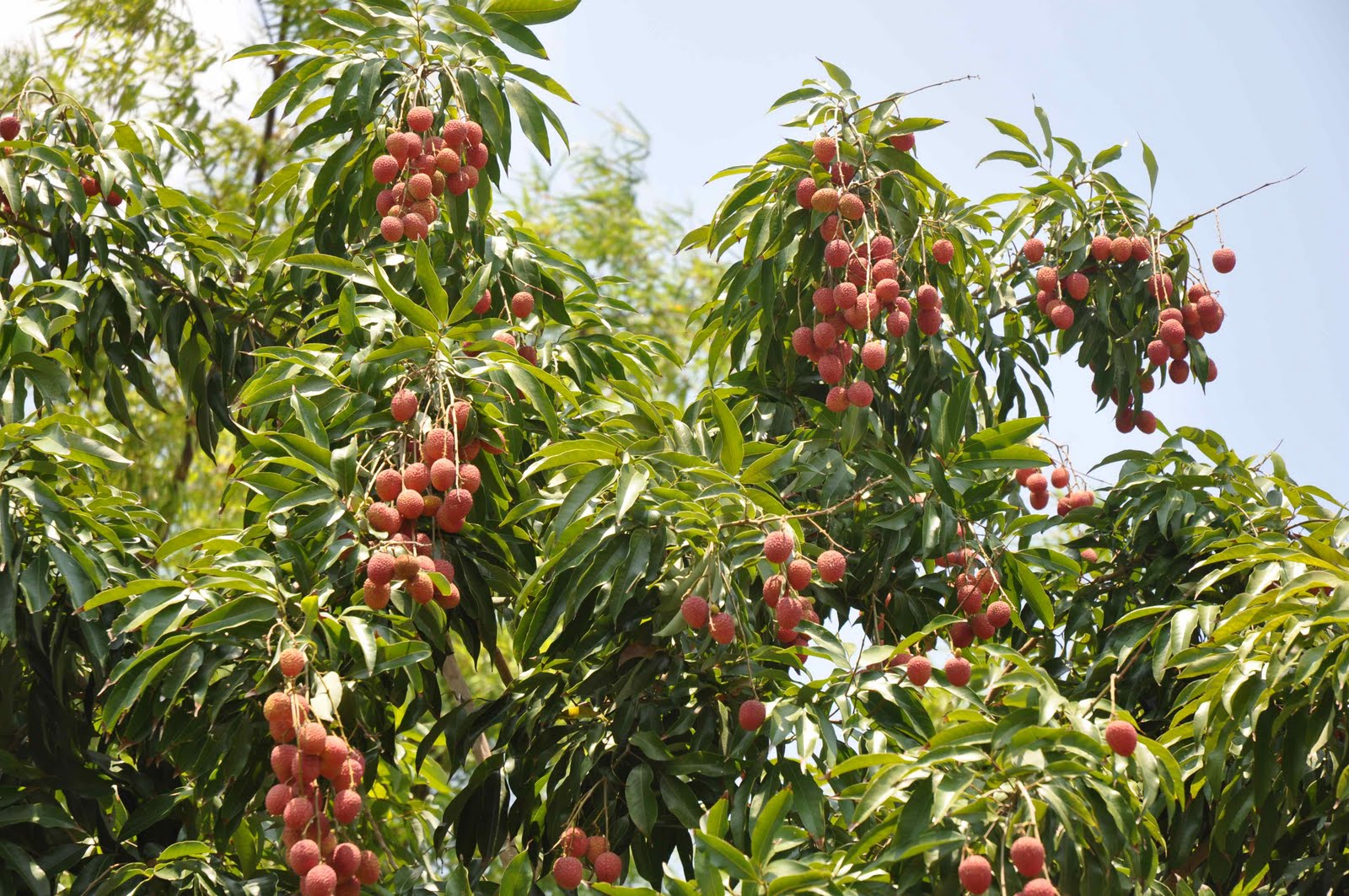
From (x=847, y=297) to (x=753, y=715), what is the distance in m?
0.73

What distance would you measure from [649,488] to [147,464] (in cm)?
376

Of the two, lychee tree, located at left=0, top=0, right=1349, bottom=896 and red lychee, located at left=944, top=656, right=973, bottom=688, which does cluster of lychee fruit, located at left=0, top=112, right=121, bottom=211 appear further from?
red lychee, located at left=944, top=656, right=973, bottom=688

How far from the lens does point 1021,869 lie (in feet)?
5.00

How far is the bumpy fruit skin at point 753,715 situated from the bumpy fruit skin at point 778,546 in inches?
7.9

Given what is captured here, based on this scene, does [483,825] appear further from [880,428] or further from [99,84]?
[99,84]

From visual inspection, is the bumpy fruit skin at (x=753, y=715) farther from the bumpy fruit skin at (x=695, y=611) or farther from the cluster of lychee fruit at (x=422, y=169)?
the cluster of lychee fruit at (x=422, y=169)

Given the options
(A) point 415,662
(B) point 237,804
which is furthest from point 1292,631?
(B) point 237,804

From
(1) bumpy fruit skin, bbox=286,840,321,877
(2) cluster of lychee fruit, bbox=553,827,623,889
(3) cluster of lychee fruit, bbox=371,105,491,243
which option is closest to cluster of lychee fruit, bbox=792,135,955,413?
(3) cluster of lychee fruit, bbox=371,105,491,243

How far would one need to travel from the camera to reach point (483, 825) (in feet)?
7.13

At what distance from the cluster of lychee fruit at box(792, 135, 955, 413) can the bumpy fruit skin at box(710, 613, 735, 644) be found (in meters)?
0.53

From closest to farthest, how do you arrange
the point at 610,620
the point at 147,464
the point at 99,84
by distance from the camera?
the point at 610,620
the point at 147,464
the point at 99,84

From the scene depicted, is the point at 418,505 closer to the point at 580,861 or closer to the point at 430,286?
the point at 430,286

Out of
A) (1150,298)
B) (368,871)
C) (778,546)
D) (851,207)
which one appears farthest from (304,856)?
(1150,298)

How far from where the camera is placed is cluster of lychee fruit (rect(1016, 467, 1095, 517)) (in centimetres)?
297
